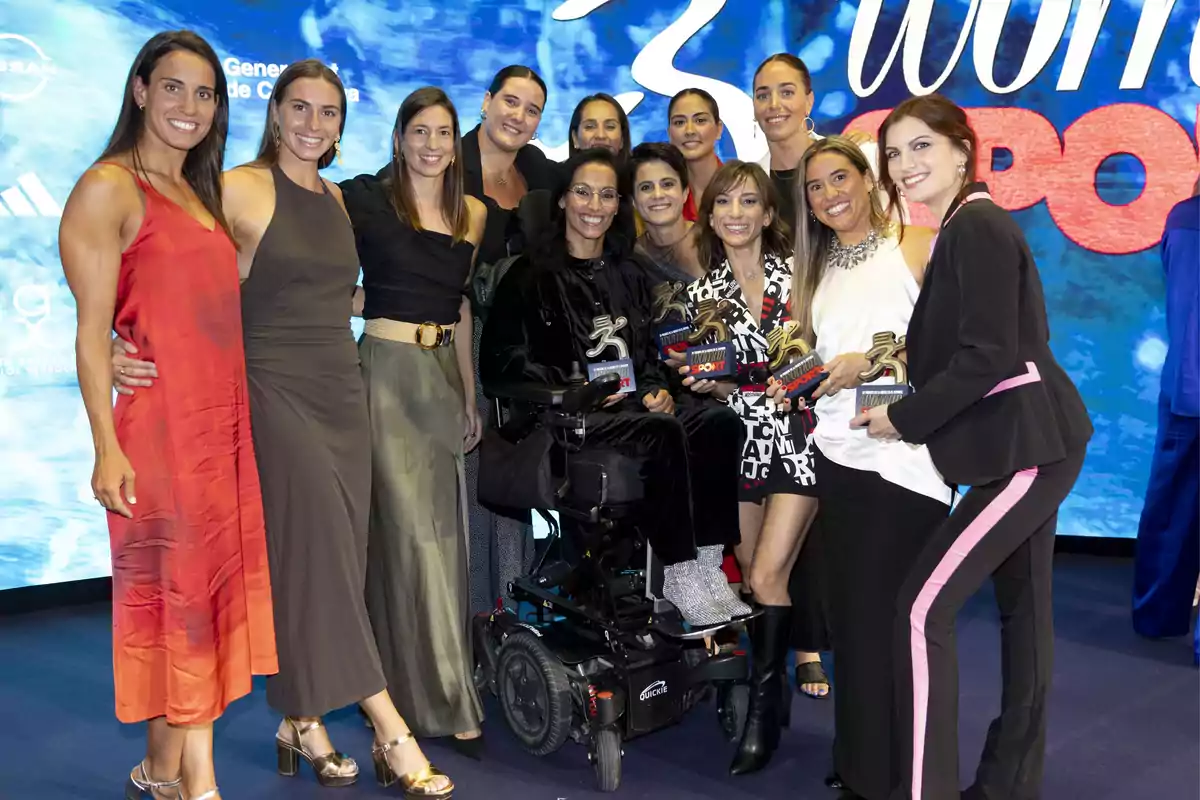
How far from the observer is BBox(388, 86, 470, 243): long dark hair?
3.20 meters

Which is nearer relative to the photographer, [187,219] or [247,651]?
[187,219]

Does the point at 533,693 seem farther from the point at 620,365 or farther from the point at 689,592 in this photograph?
the point at 620,365

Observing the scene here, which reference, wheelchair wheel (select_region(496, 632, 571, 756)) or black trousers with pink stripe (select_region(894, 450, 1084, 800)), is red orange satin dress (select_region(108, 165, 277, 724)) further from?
black trousers with pink stripe (select_region(894, 450, 1084, 800))

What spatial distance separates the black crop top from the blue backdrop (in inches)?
89.2

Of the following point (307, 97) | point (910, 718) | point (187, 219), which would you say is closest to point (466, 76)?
point (307, 97)

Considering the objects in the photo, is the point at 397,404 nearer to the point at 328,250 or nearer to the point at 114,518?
the point at 328,250

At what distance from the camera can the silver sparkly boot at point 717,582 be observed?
333 cm

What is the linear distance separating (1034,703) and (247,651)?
1951 mm

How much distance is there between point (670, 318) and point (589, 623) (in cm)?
96

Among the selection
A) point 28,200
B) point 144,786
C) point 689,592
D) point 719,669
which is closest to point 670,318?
point 689,592

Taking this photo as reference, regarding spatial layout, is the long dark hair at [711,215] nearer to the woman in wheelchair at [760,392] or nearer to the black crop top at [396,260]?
the woman in wheelchair at [760,392]

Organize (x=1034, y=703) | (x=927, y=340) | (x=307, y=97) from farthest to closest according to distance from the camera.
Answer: (x=307, y=97), (x=1034, y=703), (x=927, y=340)

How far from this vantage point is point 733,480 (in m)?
3.32

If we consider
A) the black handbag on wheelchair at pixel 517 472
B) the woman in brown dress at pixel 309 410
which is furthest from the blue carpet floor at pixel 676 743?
the black handbag on wheelchair at pixel 517 472
